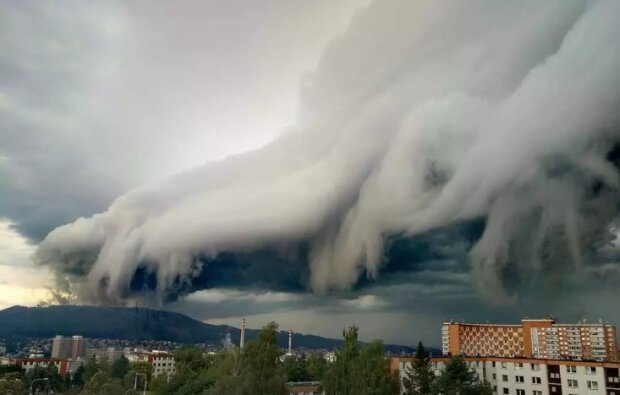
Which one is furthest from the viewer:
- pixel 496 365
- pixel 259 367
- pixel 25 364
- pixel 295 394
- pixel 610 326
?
pixel 25 364

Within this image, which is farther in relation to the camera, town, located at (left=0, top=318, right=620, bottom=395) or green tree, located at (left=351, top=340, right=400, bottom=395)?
town, located at (left=0, top=318, right=620, bottom=395)

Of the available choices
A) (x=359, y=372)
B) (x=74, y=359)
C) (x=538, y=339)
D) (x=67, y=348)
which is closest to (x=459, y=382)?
(x=359, y=372)

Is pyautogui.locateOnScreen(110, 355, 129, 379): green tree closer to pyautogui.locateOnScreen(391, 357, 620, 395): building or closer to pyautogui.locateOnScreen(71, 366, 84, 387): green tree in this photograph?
pyautogui.locateOnScreen(71, 366, 84, 387): green tree

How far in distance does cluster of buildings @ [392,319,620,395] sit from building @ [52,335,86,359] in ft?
480

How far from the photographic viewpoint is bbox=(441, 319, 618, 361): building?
272ft

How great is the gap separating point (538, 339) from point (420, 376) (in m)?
50.8

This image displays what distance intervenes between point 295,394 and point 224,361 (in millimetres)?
11426

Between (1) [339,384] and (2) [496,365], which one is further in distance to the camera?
(2) [496,365]

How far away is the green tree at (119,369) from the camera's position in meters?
77.8

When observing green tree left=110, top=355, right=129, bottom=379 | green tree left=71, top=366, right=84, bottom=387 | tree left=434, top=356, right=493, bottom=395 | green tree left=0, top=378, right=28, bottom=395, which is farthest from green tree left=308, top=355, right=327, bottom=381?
green tree left=71, top=366, right=84, bottom=387

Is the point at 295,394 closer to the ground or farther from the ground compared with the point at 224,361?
closer to the ground

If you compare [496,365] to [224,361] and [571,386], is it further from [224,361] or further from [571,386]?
[224,361]

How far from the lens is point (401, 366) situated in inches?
2117

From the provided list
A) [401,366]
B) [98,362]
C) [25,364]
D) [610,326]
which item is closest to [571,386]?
[401,366]
